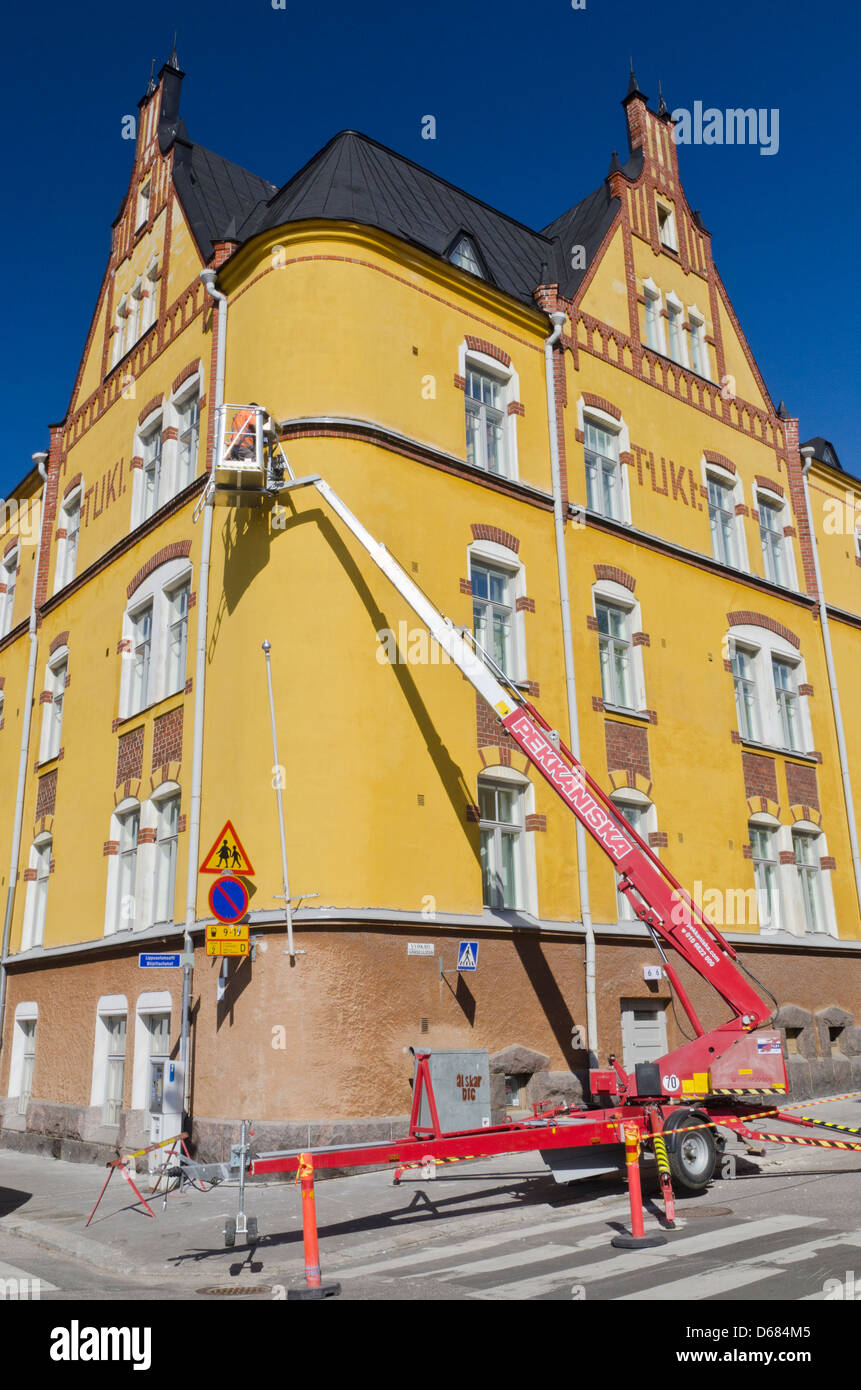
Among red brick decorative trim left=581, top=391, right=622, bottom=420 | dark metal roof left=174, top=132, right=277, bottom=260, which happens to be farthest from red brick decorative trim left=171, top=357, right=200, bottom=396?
red brick decorative trim left=581, top=391, right=622, bottom=420

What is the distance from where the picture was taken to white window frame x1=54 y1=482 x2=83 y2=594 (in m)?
25.0

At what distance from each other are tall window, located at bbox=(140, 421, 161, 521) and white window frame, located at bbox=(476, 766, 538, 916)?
9399 millimetres

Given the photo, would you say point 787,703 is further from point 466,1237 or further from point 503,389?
point 466,1237

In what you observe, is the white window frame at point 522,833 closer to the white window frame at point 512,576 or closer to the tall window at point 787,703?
the white window frame at point 512,576

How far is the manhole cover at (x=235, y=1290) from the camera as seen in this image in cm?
800

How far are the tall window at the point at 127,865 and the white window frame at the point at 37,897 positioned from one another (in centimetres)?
362

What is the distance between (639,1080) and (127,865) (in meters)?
11.1

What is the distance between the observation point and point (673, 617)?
21.6 m

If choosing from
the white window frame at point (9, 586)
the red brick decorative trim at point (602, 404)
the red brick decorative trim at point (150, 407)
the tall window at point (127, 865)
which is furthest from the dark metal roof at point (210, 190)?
the tall window at point (127, 865)

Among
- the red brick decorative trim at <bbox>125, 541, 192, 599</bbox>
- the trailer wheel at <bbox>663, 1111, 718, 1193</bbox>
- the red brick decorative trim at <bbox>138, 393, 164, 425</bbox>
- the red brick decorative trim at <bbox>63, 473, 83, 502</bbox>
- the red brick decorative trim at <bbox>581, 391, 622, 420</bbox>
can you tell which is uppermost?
the red brick decorative trim at <bbox>63, 473, 83, 502</bbox>

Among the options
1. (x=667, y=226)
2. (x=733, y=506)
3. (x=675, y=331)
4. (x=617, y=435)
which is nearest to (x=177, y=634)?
(x=617, y=435)

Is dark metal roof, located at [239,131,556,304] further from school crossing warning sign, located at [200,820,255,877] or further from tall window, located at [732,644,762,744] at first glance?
school crossing warning sign, located at [200,820,255,877]

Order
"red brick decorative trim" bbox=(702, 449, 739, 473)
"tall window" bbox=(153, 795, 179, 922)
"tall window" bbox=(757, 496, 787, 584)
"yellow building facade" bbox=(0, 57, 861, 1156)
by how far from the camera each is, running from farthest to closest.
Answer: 1. "tall window" bbox=(757, 496, 787, 584)
2. "red brick decorative trim" bbox=(702, 449, 739, 473)
3. "tall window" bbox=(153, 795, 179, 922)
4. "yellow building facade" bbox=(0, 57, 861, 1156)

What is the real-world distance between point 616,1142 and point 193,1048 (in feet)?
22.6
